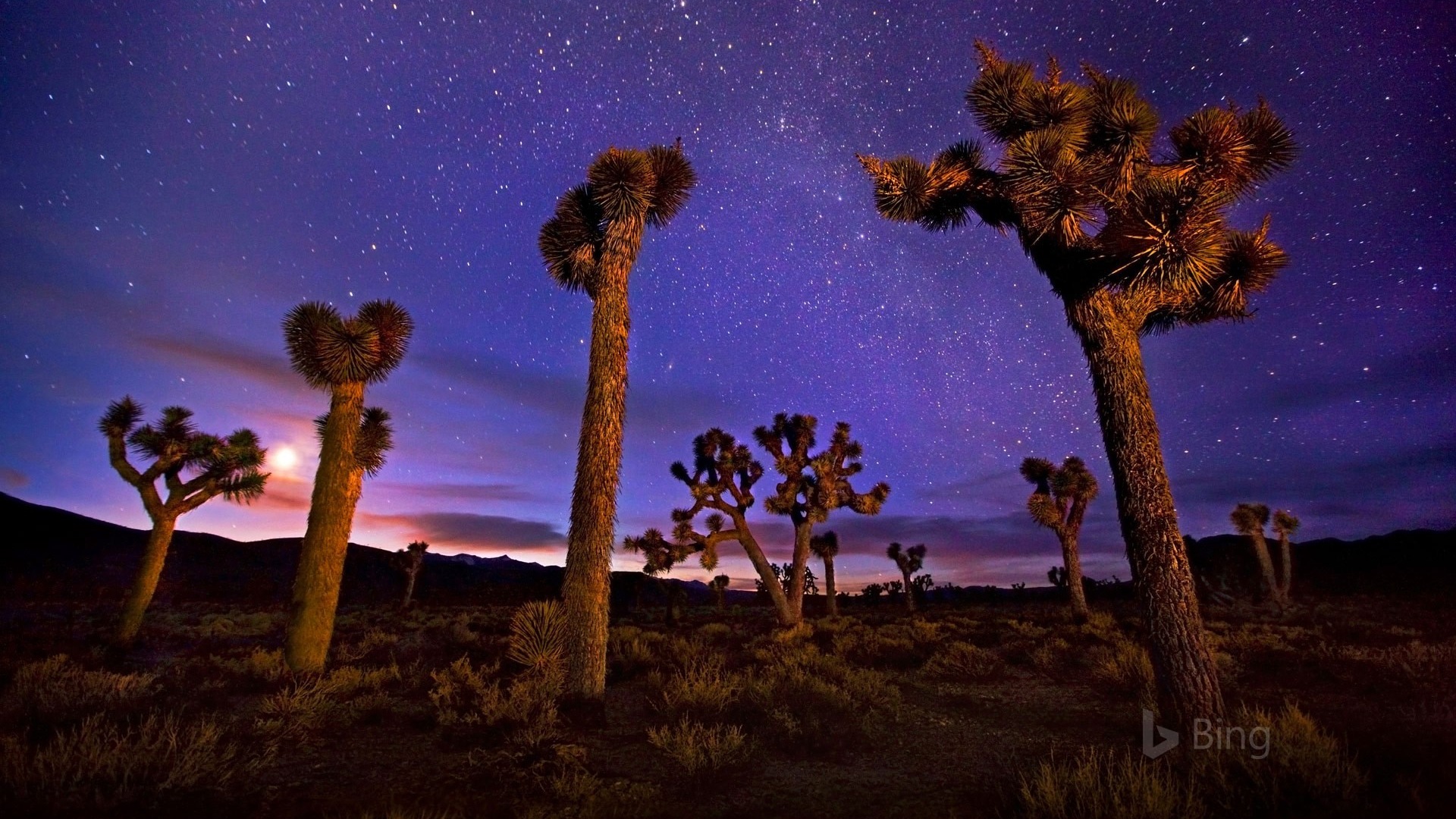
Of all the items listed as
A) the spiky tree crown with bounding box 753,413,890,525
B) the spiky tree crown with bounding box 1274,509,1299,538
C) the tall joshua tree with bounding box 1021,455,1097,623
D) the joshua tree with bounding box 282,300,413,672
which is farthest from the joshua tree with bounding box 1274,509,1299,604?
the joshua tree with bounding box 282,300,413,672

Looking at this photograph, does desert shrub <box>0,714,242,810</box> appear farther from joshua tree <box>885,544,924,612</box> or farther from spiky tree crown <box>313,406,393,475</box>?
joshua tree <box>885,544,924,612</box>

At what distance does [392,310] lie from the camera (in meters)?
12.8

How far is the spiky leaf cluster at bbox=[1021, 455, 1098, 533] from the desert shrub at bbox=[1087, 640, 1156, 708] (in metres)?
10.5

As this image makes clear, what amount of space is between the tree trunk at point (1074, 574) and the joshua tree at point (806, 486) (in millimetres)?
6915

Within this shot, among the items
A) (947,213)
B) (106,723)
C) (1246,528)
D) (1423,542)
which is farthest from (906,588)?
(1423,542)

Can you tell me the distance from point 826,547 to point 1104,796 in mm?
26057

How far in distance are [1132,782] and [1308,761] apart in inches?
63.7

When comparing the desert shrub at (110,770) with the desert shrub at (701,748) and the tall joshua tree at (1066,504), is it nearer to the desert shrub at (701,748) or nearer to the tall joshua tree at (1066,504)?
the desert shrub at (701,748)

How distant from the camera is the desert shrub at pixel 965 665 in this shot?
10953 mm

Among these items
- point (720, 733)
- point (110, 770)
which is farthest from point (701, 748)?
point (110, 770)

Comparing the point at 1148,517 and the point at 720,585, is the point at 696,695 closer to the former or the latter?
the point at 1148,517

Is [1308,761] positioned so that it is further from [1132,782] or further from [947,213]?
[947,213]

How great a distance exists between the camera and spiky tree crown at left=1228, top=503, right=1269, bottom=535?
968 inches

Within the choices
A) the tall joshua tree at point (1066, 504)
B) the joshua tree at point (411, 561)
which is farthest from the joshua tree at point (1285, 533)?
the joshua tree at point (411, 561)
